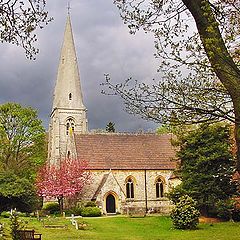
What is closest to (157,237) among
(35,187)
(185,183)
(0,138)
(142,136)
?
(185,183)

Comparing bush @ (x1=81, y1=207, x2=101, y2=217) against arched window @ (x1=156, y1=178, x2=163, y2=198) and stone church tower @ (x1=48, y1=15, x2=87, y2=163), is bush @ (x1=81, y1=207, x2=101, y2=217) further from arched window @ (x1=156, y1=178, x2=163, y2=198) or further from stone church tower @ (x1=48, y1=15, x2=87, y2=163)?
stone church tower @ (x1=48, y1=15, x2=87, y2=163)

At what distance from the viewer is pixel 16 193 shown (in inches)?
1550

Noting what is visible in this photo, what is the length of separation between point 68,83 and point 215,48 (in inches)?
2344

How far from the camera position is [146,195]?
4644cm

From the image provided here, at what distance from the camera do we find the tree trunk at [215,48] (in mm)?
6945

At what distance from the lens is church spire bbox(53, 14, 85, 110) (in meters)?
65.1

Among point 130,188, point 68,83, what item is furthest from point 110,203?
point 68,83

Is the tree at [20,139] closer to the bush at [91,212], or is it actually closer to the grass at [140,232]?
the bush at [91,212]

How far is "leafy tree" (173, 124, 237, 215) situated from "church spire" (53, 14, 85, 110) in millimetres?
34899

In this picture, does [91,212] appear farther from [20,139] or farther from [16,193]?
[20,139]

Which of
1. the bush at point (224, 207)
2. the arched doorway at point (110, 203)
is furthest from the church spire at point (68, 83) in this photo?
the bush at point (224, 207)

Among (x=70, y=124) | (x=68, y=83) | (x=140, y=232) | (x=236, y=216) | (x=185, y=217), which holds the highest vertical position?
(x=68, y=83)

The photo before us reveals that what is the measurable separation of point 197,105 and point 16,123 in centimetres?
4635

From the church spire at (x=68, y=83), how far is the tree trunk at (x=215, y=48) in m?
58.3
